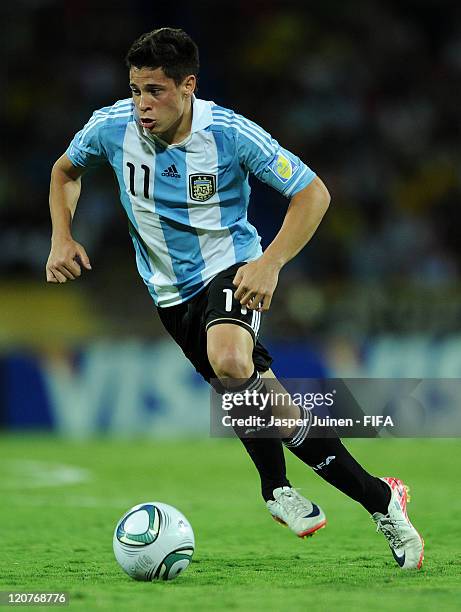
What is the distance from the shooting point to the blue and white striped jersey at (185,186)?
15.1 ft

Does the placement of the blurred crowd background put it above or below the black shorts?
below

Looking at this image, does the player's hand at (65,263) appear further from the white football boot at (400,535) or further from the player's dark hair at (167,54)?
the white football boot at (400,535)

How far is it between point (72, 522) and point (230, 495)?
158cm

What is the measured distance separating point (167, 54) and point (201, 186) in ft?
1.88

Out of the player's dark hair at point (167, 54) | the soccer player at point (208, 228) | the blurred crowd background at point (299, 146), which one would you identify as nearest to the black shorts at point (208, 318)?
the soccer player at point (208, 228)

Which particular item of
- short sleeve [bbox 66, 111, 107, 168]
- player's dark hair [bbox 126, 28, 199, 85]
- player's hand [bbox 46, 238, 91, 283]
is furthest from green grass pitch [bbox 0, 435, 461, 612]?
player's dark hair [bbox 126, 28, 199, 85]

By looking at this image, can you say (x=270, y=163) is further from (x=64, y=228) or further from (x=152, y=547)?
(x=152, y=547)

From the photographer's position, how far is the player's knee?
14.0 ft

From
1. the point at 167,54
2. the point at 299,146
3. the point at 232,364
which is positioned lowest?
the point at 299,146

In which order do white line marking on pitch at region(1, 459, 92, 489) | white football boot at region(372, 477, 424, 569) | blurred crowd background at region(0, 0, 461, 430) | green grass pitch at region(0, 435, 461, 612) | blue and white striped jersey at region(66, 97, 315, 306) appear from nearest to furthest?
green grass pitch at region(0, 435, 461, 612)
white football boot at region(372, 477, 424, 569)
blue and white striped jersey at region(66, 97, 315, 306)
white line marking on pitch at region(1, 459, 92, 489)
blurred crowd background at region(0, 0, 461, 430)

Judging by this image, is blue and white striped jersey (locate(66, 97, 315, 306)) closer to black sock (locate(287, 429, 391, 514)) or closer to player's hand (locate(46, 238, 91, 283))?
player's hand (locate(46, 238, 91, 283))

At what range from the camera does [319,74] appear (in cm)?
1406

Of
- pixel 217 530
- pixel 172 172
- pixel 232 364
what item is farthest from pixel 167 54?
pixel 217 530

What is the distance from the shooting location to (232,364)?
14.0 ft
